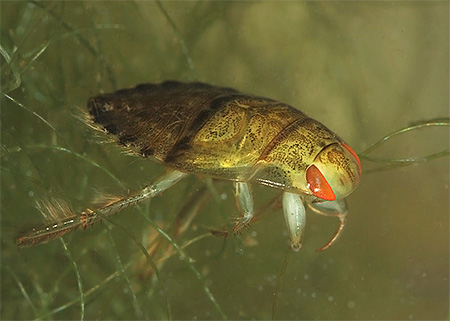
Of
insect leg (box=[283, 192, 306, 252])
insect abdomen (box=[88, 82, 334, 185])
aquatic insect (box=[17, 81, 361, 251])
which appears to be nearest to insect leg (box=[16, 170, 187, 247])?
aquatic insect (box=[17, 81, 361, 251])

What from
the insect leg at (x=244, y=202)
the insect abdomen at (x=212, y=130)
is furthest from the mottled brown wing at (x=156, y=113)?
the insect leg at (x=244, y=202)

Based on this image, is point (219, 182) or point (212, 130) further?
point (219, 182)

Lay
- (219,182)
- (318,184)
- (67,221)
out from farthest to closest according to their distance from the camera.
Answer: (219,182) → (67,221) → (318,184)

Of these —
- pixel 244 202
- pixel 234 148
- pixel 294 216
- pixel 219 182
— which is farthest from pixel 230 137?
pixel 219 182

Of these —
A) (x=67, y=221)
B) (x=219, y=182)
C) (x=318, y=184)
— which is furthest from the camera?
(x=219, y=182)

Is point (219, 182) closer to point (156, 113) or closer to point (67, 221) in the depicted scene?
point (156, 113)

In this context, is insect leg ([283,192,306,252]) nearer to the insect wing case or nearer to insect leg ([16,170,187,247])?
the insect wing case

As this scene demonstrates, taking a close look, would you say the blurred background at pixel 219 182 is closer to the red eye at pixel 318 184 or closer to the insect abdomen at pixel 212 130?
the insect abdomen at pixel 212 130
